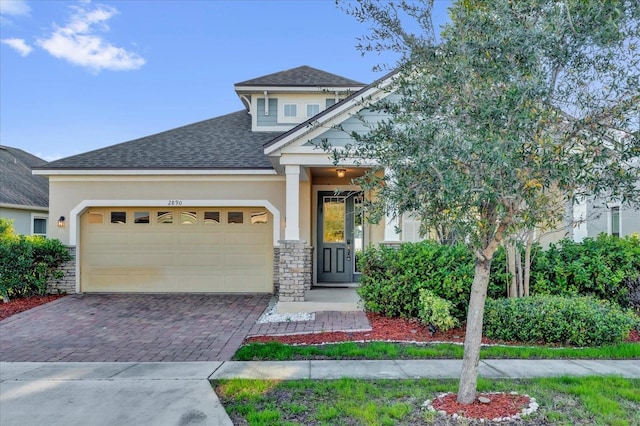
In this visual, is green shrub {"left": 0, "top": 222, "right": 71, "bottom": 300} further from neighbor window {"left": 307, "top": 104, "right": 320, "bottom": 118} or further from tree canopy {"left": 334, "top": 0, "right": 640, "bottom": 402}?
tree canopy {"left": 334, "top": 0, "right": 640, "bottom": 402}

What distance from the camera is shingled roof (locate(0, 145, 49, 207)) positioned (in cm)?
1583

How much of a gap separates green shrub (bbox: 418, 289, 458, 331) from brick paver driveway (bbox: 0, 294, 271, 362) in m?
3.11

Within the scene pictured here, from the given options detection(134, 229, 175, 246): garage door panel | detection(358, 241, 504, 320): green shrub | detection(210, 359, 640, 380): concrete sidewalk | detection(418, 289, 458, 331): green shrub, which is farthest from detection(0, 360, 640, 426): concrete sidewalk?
detection(134, 229, 175, 246): garage door panel

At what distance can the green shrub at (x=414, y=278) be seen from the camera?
7570mm

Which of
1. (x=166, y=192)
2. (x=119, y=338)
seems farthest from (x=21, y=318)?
(x=166, y=192)

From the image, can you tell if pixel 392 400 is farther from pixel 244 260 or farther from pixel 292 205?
pixel 244 260

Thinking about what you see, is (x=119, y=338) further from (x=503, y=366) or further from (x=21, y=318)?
(x=503, y=366)

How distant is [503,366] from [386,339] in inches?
75.5

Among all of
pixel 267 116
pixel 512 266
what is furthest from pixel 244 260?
pixel 512 266

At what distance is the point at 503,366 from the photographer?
5.31 meters

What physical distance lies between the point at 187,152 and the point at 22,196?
884 centimetres

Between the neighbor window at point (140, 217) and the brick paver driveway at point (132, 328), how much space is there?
80.9 inches

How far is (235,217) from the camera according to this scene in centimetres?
1168

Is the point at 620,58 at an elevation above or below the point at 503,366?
above
